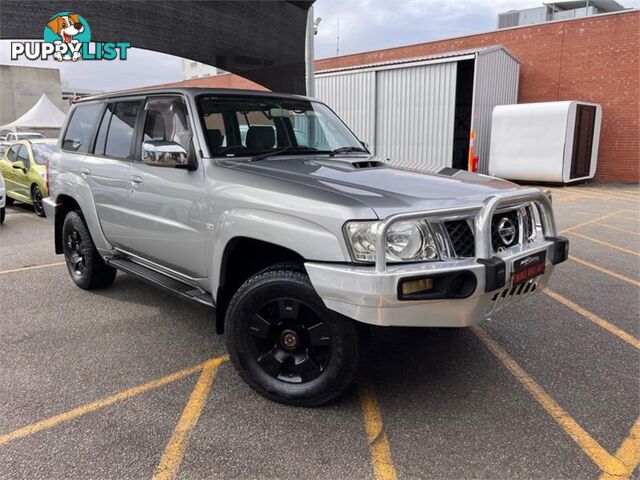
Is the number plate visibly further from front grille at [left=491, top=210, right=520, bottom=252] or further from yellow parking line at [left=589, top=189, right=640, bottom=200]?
yellow parking line at [left=589, top=189, right=640, bottom=200]

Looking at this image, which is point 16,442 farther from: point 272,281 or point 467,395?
point 467,395

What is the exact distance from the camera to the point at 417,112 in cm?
1617

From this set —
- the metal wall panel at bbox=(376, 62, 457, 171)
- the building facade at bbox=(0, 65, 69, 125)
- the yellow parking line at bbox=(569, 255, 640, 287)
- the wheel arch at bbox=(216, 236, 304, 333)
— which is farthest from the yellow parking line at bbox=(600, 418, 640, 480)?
the building facade at bbox=(0, 65, 69, 125)

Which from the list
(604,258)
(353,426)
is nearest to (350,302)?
(353,426)

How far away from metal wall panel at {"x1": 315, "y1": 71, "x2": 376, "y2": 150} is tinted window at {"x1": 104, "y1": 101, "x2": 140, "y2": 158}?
43.5 feet

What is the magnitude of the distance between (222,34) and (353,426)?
7.04 m

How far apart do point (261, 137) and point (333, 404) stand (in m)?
2.05

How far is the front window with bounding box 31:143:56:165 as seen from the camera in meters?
10.2

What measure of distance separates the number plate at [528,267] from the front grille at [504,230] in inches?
5.6

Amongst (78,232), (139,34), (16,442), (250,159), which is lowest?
(16,442)

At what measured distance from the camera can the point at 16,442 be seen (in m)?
2.69

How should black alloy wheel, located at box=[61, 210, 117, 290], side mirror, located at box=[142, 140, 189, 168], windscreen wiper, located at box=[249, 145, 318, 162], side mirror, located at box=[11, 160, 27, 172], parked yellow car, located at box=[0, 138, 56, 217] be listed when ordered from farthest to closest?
side mirror, located at box=[11, 160, 27, 172] < parked yellow car, located at box=[0, 138, 56, 217] < black alloy wheel, located at box=[61, 210, 117, 290] < windscreen wiper, located at box=[249, 145, 318, 162] < side mirror, located at box=[142, 140, 189, 168]

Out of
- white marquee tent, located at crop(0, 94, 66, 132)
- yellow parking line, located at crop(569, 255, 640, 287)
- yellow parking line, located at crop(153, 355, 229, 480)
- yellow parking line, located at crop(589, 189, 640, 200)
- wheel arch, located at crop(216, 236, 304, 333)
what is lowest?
yellow parking line, located at crop(153, 355, 229, 480)

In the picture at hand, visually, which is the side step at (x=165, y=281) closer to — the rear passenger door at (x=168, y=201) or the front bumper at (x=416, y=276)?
the rear passenger door at (x=168, y=201)
